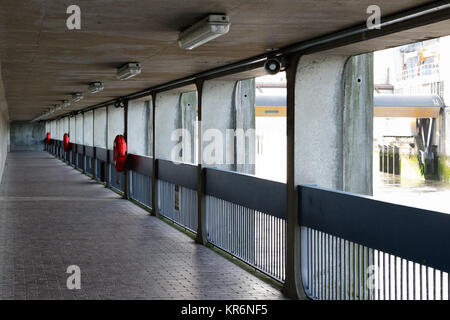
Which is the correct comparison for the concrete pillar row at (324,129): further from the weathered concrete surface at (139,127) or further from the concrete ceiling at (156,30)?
the weathered concrete surface at (139,127)

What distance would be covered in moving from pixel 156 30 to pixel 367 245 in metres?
2.64

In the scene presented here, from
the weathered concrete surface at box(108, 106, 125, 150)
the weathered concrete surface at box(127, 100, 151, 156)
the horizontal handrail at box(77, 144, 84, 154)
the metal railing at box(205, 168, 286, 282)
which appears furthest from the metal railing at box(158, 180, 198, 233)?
the horizontal handrail at box(77, 144, 84, 154)

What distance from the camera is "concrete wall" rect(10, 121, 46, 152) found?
150 feet

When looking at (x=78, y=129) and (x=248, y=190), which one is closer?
(x=248, y=190)

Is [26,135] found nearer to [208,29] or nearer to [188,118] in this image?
[188,118]

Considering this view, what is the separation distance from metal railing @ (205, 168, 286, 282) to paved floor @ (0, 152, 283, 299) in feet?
0.87

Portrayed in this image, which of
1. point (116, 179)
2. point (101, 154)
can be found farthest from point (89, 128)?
point (116, 179)

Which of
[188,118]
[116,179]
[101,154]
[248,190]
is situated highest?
[188,118]

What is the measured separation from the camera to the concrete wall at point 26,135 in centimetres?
4572

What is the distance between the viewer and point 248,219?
7.43 meters

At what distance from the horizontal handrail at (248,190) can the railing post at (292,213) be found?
0.28 m

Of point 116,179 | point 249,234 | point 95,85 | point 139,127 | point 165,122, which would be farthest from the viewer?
point 116,179
